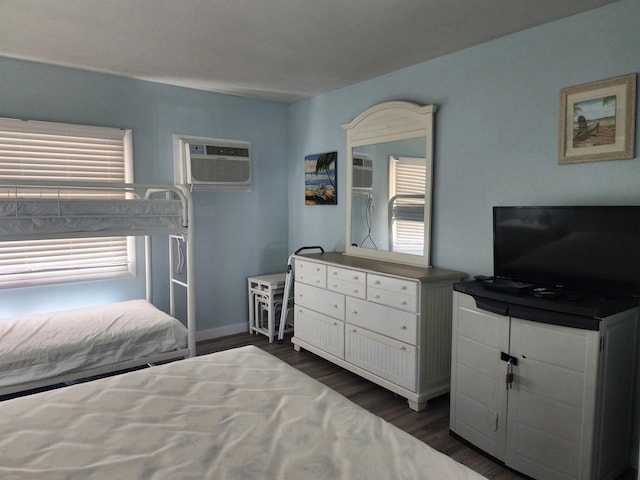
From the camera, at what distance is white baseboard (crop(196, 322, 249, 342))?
4414 mm

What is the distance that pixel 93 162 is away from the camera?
3.73 metres

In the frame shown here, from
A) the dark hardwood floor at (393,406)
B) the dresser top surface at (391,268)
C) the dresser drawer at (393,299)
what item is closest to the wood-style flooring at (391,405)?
the dark hardwood floor at (393,406)

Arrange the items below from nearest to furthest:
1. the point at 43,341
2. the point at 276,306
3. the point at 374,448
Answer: the point at 374,448, the point at 43,341, the point at 276,306

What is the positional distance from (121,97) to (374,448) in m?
3.64

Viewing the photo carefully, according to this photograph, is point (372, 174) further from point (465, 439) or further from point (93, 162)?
point (93, 162)

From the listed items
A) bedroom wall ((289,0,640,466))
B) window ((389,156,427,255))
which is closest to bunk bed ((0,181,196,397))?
window ((389,156,427,255))

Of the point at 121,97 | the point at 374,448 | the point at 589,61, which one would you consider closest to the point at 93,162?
the point at 121,97

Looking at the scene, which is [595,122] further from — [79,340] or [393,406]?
[79,340]

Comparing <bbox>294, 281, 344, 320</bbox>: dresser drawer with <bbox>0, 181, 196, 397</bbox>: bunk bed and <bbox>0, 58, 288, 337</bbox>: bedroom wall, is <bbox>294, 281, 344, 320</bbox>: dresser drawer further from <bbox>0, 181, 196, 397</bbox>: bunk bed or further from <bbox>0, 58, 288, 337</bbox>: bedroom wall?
<bbox>0, 181, 196, 397</bbox>: bunk bed

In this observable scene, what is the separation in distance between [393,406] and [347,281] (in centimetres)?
98

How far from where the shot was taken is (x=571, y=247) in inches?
92.3

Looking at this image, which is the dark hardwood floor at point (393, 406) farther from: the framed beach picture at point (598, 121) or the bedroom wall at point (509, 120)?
the framed beach picture at point (598, 121)

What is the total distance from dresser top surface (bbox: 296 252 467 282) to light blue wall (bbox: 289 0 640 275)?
158 millimetres

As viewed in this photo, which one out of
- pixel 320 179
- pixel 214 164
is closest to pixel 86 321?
pixel 214 164
